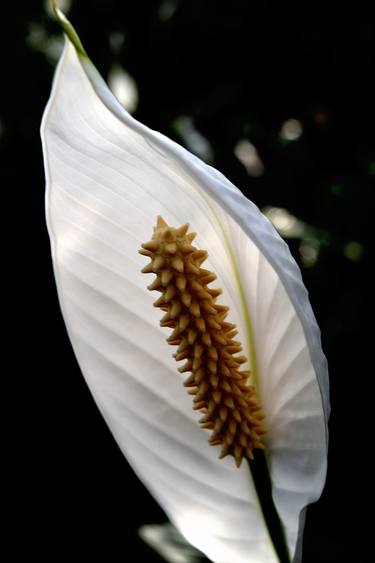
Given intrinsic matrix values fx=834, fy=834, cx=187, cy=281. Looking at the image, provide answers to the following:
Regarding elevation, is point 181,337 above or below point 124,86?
below

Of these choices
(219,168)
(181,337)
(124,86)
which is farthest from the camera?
(124,86)

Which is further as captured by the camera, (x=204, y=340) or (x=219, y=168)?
(x=219, y=168)

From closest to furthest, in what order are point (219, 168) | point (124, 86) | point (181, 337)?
point (181, 337) < point (219, 168) < point (124, 86)

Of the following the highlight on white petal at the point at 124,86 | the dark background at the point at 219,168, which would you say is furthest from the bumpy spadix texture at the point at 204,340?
the highlight on white petal at the point at 124,86

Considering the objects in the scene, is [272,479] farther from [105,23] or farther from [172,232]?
[105,23]

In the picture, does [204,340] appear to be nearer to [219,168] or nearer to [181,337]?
[181,337]

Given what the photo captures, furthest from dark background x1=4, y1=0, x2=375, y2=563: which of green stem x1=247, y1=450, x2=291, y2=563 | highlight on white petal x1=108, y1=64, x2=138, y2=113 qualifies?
green stem x1=247, y1=450, x2=291, y2=563

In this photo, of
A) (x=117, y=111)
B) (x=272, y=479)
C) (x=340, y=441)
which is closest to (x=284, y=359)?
(x=272, y=479)

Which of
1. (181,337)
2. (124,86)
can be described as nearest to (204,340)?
(181,337)
